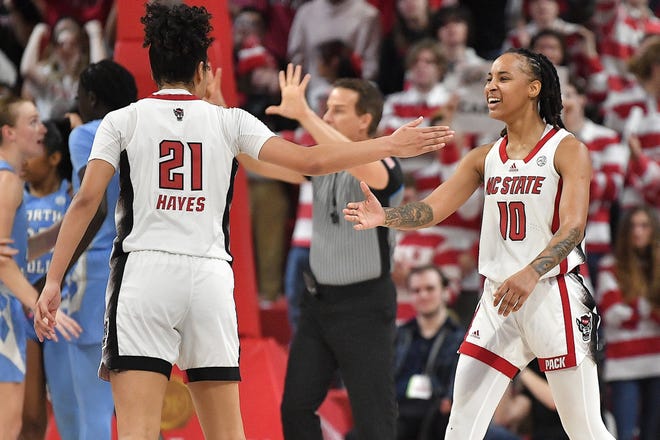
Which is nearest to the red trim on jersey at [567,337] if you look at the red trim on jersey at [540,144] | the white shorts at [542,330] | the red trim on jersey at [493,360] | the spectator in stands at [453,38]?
the white shorts at [542,330]

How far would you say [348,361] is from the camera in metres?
5.59

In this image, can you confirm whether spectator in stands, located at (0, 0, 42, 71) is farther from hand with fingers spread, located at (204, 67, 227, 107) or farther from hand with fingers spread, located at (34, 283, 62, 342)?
hand with fingers spread, located at (34, 283, 62, 342)

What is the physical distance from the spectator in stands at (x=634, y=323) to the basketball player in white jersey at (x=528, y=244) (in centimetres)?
347

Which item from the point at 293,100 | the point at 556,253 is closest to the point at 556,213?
the point at 556,253

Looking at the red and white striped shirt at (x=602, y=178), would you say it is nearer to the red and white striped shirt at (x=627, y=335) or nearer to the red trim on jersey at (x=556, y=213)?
the red and white striped shirt at (x=627, y=335)

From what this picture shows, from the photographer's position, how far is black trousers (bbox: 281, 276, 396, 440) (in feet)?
18.3

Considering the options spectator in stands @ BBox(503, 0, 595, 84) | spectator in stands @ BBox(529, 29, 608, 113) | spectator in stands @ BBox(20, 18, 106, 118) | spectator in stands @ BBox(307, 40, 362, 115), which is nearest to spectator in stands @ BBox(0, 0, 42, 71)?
spectator in stands @ BBox(20, 18, 106, 118)

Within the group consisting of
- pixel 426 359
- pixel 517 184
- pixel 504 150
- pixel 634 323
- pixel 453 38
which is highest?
pixel 453 38

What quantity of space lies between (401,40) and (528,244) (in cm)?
536

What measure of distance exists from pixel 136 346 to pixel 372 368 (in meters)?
1.74

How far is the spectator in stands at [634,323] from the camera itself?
8.12 metres

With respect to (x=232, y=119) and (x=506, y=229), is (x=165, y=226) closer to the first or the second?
(x=232, y=119)

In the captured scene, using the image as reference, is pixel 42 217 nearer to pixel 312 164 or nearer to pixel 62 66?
pixel 312 164

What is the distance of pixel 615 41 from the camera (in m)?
9.86
